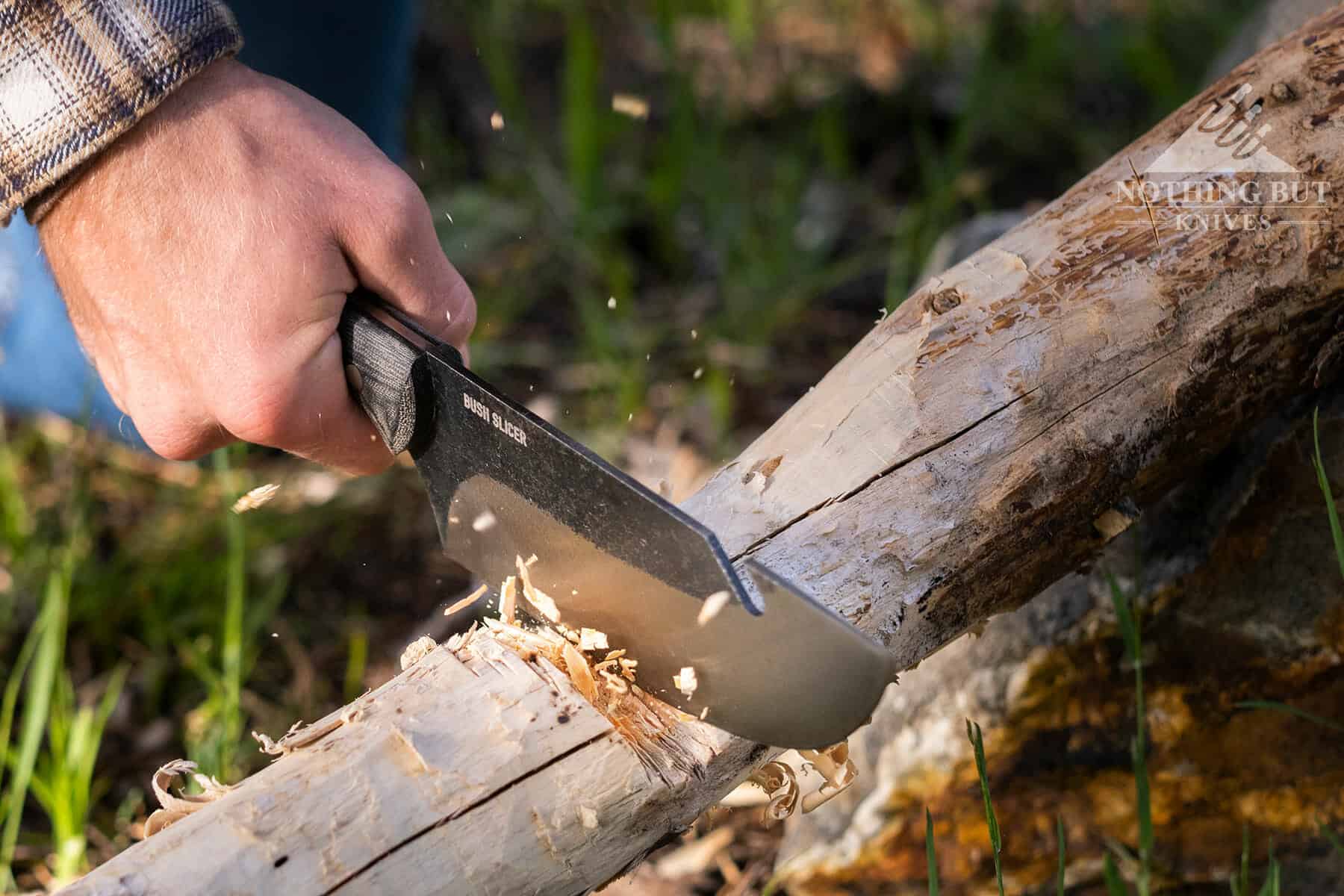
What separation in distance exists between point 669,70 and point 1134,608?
2.52m

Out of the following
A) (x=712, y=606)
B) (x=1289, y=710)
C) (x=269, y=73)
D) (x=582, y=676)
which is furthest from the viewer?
(x=269, y=73)

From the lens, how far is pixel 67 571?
2160mm

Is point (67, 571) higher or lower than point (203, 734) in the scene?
higher

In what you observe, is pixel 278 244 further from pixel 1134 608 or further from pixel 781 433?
pixel 1134 608

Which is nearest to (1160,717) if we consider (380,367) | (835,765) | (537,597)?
(835,765)

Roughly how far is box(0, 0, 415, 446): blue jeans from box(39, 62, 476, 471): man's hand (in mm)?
1922

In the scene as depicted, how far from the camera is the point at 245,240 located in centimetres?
145

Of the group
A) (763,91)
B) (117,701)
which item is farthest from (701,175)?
(117,701)

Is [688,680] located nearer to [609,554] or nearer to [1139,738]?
[609,554]

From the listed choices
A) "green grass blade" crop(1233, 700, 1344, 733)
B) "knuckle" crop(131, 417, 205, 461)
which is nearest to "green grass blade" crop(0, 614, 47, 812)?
"knuckle" crop(131, 417, 205, 461)

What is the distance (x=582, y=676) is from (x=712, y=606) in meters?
0.21

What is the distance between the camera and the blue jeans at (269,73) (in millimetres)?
3383

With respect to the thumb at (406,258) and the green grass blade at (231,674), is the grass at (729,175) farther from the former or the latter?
the thumb at (406,258)

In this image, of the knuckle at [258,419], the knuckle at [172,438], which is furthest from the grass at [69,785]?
the knuckle at [258,419]
